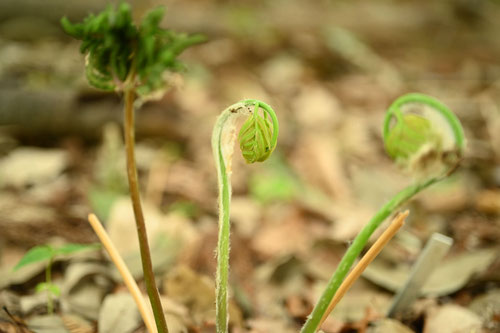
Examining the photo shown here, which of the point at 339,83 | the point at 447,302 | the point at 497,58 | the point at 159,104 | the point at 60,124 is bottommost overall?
the point at 447,302

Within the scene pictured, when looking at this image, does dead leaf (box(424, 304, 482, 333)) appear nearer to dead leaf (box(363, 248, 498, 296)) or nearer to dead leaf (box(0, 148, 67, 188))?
dead leaf (box(363, 248, 498, 296))

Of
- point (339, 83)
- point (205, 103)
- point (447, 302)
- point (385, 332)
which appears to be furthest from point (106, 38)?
point (339, 83)

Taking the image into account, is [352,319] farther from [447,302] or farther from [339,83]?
[339,83]

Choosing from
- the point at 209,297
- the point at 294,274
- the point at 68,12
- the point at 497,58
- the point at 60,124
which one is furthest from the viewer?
the point at 497,58

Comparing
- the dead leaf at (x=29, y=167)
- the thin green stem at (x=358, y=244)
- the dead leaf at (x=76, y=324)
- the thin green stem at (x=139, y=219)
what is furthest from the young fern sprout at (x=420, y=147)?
the dead leaf at (x=29, y=167)

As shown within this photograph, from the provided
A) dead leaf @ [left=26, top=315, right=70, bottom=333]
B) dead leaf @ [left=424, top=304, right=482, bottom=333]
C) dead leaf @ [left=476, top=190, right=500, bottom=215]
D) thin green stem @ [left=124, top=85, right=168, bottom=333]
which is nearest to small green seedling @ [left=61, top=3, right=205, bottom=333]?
thin green stem @ [left=124, top=85, right=168, bottom=333]

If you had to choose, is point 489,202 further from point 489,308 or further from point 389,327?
point 389,327
